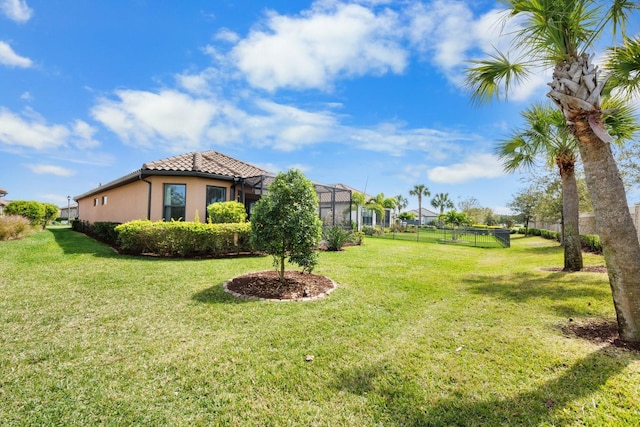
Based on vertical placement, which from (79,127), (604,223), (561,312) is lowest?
(561,312)

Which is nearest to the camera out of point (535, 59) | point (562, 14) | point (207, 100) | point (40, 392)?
point (40, 392)

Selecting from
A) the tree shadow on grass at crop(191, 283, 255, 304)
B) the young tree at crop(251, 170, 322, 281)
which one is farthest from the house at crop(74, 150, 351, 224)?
the tree shadow on grass at crop(191, 283, 255, 304)

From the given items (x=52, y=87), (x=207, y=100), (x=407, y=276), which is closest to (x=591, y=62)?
(x=407, y=276)

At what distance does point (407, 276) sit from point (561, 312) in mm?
3371

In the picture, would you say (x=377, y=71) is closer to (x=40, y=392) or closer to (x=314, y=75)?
(x=314, y=75)

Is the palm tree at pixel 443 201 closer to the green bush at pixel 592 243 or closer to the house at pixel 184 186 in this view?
the green bush at pixel 592 243

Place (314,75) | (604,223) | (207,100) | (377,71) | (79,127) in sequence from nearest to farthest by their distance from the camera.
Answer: (604,223) < (314,75) < (377,71) < (207,100) < (79,127)

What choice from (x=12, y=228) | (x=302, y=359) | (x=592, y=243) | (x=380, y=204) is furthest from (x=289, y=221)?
(x=380, y=204)

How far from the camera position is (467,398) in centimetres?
250

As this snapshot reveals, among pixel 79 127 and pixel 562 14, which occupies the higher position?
pixel 79 127

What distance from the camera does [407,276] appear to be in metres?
7.71

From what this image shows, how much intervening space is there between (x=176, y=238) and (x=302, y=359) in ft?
25.4

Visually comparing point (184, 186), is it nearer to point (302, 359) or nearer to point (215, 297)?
point (215, 297)

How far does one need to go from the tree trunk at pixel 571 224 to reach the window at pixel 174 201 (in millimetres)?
14216
